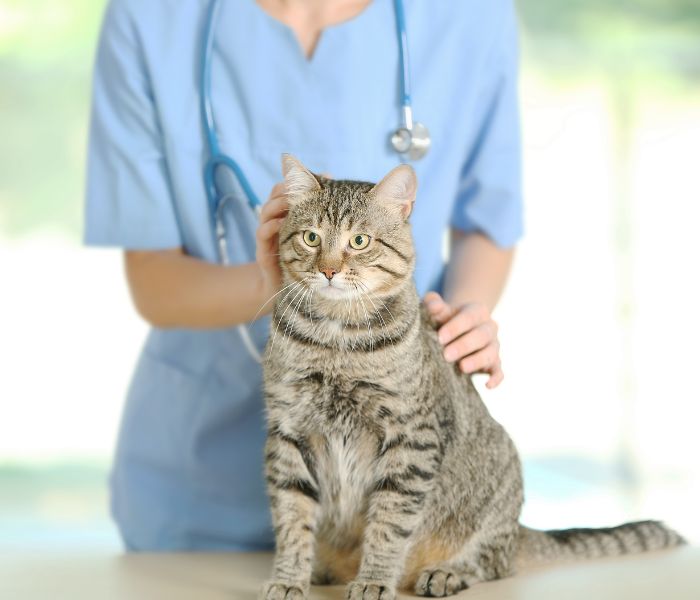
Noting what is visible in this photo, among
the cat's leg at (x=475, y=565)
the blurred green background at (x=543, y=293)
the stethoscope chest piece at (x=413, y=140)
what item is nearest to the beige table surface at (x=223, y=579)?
the cat's leg at (x=475, y=565)

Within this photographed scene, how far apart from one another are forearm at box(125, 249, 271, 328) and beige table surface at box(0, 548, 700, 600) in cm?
36

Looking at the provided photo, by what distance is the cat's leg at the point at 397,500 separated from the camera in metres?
1.29

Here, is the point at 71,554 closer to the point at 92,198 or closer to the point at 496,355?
the point at 92,198

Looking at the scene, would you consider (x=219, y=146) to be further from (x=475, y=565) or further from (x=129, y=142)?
(x=475, y=565)

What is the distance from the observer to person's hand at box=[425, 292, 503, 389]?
1.42 meters

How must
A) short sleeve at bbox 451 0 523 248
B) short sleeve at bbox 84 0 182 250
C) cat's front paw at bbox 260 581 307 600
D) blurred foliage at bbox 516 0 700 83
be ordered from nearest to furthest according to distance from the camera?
cat's front paw at bbox 260 581 307 600 → short sleeve at bbox 84 0 182 250 → short sleeve at bbox 451 0 523 248 → blurred foliage at bbox 516 0 700 83

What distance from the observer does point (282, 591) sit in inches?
48.6

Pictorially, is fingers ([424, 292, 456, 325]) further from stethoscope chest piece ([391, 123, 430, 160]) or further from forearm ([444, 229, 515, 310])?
stethoscope chest piece ([391, 123, 430, 160])

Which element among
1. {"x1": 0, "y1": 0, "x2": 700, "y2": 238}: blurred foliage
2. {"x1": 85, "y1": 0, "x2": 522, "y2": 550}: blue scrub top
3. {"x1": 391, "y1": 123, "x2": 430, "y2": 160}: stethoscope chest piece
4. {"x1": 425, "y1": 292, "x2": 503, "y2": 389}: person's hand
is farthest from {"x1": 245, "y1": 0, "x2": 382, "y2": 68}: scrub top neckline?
{"x1": 0, "y1": 0, "x2": 700, "y2": 238}: blurred foliage

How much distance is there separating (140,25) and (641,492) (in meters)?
3.34

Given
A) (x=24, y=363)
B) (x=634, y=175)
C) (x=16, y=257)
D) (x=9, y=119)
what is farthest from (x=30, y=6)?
(x=634, y=175)

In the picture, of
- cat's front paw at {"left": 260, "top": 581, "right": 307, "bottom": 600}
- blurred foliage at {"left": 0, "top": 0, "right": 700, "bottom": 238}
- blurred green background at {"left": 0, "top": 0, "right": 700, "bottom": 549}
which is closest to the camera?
cat's front paw at {"left": 260, "top": 581, "right": 307, "bottom": 600}

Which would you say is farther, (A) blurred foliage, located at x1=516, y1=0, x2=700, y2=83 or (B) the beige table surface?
(A) blurred foliage, located at x1=516, y1=0, x2=700, y2=83

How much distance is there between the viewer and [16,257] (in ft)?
14.4
